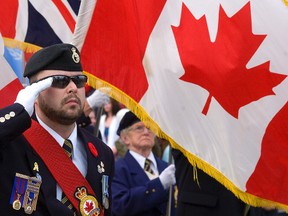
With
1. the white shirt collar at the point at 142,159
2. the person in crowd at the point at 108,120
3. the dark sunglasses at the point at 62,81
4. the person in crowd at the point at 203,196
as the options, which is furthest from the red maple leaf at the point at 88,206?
the person in crowd at the point at 108,120

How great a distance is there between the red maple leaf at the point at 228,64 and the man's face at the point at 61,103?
3.04 feet

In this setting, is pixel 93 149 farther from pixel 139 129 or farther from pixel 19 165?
pixel 139 129

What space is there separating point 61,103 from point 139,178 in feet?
8.84

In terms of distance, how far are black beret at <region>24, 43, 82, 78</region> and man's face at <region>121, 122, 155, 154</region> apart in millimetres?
2670

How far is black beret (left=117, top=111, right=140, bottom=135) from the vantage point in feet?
23.3

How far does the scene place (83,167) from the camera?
444 centimetres

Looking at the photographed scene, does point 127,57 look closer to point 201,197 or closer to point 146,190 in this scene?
point 201,197

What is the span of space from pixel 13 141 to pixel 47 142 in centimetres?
20

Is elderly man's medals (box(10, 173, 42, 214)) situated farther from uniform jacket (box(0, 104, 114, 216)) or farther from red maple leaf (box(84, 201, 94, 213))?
red maple leaf (box(84, 201, 94, 213))

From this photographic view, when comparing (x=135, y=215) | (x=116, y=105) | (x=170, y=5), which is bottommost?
(x=116, y=105)

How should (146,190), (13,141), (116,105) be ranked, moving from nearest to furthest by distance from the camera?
(13,141) < (146,190) < (116,105)

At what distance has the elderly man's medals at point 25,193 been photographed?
3.99m

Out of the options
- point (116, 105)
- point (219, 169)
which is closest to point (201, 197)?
point (219, 169)

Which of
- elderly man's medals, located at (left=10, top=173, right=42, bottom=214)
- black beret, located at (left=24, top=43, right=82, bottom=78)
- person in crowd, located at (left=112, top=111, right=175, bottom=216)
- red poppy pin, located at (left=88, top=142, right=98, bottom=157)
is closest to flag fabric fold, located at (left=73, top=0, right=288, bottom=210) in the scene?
red poppy pin, located at (left=88, top=142, right=98, bottom=157)
